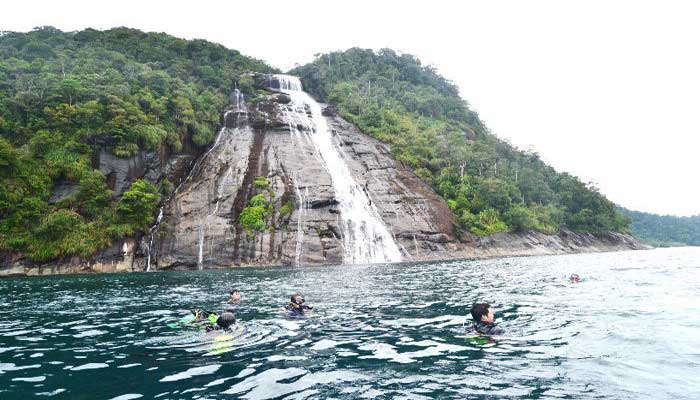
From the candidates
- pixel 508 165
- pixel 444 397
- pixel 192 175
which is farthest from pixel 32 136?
pixel 508 165

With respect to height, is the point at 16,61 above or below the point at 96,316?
above

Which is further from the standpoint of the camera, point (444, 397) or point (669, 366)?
point (669, 366)

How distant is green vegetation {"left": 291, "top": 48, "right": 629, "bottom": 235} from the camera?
5438 cm

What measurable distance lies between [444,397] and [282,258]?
99.0 feet

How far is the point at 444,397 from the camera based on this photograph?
579 cm

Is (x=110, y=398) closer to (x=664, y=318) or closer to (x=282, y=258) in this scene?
(x=664, y=318)

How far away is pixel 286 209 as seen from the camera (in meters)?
39.2

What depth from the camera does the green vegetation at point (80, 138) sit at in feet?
106

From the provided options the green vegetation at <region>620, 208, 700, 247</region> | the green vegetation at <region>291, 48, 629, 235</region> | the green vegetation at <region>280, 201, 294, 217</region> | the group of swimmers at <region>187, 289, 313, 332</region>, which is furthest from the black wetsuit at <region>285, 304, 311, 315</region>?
the green vegetation at <region>620, 208, 700, 247</region>

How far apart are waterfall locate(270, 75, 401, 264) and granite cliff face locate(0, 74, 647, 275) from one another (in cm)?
13

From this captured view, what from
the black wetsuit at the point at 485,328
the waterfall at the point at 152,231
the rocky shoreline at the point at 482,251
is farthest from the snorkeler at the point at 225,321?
the waterfall at the point at 152,231

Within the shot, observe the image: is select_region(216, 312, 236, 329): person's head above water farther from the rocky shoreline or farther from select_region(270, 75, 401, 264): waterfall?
select_region(270, 75, 401, 264): waterfall

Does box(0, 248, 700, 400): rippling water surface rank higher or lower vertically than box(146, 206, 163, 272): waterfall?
lower

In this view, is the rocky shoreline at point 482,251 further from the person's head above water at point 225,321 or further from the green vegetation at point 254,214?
the person's head above water at point 225,321
